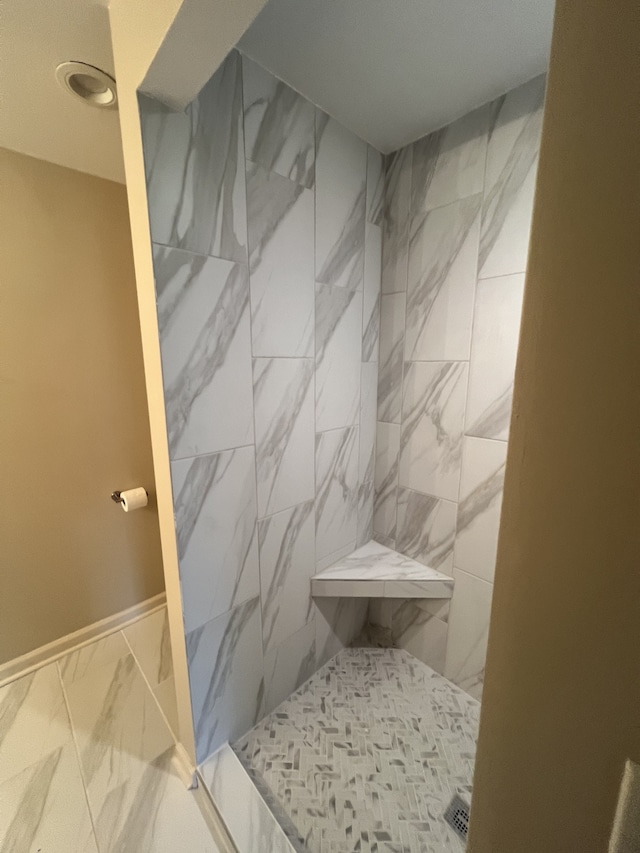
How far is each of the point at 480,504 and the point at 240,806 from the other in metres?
1.25

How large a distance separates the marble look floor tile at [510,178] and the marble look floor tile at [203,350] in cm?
85

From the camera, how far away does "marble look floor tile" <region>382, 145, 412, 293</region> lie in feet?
4.50

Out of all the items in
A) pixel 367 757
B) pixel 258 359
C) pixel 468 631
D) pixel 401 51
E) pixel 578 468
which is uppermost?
pixel 401 51

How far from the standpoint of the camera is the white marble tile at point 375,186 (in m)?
1.37

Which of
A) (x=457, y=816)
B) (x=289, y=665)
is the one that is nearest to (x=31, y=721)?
(x=289, y=665)

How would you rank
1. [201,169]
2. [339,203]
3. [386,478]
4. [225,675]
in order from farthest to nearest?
[386,478], [339,203], [225,675], [201,169]

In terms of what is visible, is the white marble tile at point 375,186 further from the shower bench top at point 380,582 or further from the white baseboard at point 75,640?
the white baseboard at point 75,640

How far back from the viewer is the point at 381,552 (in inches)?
64.0

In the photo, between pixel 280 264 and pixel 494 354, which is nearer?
pixel 280 264

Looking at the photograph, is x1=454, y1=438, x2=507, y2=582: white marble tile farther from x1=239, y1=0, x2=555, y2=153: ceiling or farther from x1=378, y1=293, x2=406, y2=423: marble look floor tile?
x1=239, y1=0, x2=555, y2=153: ceiling

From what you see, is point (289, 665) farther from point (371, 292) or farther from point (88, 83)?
point (88, 83)

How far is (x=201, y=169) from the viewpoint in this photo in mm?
880

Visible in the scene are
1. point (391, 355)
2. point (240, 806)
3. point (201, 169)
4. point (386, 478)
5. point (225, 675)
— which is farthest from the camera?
point (386, 478)

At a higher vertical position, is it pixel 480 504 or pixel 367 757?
pixel 480 504
